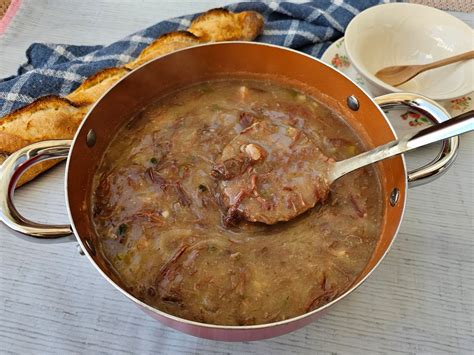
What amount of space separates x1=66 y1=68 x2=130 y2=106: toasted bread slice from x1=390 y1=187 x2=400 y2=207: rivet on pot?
3.39 feet

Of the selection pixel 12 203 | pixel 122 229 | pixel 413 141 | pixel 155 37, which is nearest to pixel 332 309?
pixel 413 141

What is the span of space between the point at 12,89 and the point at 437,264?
5.29ft

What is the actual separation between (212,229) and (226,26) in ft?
3.30

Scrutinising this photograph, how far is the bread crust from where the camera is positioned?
158cm

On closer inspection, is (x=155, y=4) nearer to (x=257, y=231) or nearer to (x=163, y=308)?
(x=257, y=231)

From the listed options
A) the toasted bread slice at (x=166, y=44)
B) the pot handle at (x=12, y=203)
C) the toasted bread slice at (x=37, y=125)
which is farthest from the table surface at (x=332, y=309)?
the toasted bread slice at (x=166, y=44)

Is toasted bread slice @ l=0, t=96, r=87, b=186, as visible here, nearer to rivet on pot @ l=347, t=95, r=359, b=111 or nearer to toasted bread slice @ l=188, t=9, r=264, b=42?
toasted bread slice @ l=188, t=9, r=264, b=42

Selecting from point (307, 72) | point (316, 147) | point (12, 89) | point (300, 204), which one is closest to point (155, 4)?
point (12, 89)

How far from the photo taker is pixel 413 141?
117 cm

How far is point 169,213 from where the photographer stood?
4.22 ft

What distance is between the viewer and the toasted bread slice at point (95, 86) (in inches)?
66.9

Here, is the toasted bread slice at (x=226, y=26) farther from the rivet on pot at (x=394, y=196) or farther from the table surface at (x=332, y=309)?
the rivet on pot at (x=394, y=196)

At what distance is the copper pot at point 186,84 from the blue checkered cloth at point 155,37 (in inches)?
18.9

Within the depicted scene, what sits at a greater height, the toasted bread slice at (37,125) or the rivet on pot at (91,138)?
the rivet on pot at (91,138)
